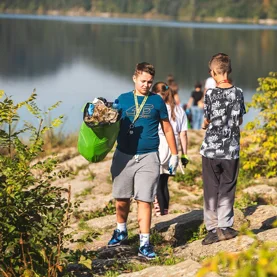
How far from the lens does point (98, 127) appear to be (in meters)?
6.29

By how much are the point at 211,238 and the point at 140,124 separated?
1139mm

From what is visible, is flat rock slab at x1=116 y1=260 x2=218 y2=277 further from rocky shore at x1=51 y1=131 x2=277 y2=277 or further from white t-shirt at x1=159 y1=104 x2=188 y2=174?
white t-shirt at x1=159 y1=104 x2=188 y2=174

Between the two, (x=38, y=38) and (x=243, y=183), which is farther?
(x=38, y=38)

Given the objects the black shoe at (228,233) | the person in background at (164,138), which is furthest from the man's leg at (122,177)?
the person in background at (164,138)

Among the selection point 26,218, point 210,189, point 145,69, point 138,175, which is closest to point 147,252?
point 138,175

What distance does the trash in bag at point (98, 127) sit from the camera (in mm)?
6246

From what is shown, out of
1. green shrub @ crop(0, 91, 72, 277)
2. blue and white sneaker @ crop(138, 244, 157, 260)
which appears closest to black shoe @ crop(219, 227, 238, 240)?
blue and white sneaker @ crop(138, 244, 157, 260)

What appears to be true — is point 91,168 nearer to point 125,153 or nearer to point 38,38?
point 125,153

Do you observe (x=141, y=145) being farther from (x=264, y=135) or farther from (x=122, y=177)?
(x=264, y=135)

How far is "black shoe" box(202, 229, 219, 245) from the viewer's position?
659 cm

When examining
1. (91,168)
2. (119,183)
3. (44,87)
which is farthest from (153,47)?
(119,183)

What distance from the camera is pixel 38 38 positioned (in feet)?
211

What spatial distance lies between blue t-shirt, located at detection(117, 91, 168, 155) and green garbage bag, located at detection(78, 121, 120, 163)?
0.42 feet

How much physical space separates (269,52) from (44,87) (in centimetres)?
2775
